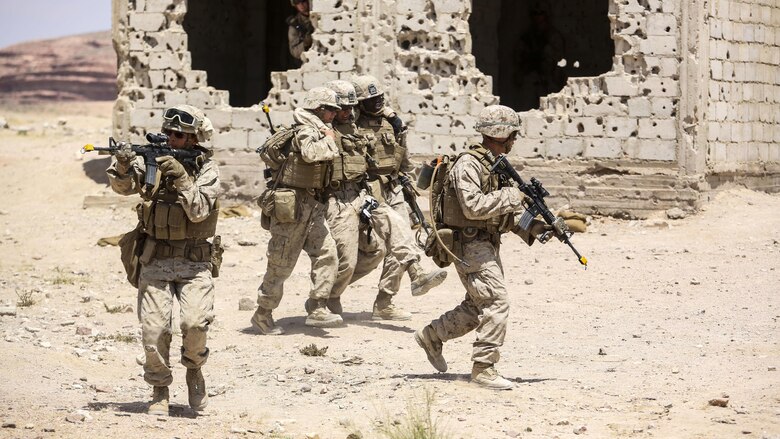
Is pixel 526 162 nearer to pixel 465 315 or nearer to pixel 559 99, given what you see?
pixel 559 99

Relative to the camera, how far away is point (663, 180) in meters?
14.2

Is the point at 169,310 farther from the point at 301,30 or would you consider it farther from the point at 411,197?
the point at 301,30

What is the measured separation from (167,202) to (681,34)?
335 inches

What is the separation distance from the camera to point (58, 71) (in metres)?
53.3

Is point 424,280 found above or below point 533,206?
below

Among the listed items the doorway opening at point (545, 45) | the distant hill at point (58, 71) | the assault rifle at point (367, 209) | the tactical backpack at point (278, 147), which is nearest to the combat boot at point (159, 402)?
the tactical backpack at point (278, 147)

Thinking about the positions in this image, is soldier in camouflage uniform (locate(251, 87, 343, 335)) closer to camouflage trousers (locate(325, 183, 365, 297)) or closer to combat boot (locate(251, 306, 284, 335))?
combat boot (locate(251, 306, 284, 335))

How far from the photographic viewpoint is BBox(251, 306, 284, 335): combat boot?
9773 mm

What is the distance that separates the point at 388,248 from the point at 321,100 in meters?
1.45

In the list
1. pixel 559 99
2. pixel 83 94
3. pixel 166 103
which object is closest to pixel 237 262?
pixel 166 103

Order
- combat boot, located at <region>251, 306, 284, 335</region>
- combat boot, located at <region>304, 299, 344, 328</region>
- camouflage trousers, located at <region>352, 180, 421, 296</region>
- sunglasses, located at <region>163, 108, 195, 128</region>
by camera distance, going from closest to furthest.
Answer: sunglasses, located at <region>163, 108, 195, 128</region>, combat boot, located at <region>251, 306, 284, 335</region>, combat boot, located at <region>304, 299, 344, 328</region>, camouflage trousers, located at <region>352, 180, 421, 296</region>

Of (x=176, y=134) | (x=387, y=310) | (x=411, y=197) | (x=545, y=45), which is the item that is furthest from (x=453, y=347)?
(x=545, y=45)

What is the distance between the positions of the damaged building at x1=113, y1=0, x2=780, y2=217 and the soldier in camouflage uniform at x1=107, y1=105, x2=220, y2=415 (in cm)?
767

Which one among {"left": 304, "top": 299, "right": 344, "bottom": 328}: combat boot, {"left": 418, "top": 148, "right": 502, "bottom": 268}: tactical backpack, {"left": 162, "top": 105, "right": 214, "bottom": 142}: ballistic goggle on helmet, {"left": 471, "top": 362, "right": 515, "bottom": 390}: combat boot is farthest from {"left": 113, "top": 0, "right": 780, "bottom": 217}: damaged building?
{"left": 162, "top": 105, "right": 214, "bottom": 142}: ballistic goggle on helmet
